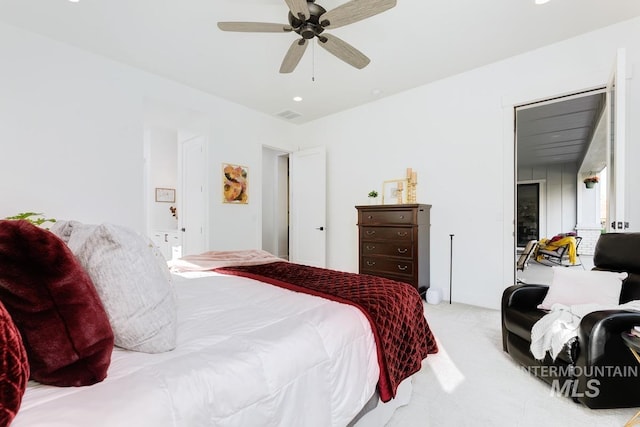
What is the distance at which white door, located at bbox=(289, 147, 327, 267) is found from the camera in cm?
503

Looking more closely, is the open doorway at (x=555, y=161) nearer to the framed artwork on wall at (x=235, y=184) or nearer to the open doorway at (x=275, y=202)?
the framed artwork on wall at (x=235, y=184)

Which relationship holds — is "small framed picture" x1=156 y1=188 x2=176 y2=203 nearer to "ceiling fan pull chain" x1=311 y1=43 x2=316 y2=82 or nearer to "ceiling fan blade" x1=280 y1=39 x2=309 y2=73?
"ceiling fan pull chain" x1=311 y1=43 x2=316 y2=82

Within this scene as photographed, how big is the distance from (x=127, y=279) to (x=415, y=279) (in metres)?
3.13

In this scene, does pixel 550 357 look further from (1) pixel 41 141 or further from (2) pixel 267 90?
(1) pixel 41 141

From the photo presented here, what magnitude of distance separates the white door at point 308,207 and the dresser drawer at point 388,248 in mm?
1149

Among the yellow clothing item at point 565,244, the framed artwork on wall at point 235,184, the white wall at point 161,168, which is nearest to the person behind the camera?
the framed artwork on wall at point 235,184

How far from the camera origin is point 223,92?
4195 millimetres

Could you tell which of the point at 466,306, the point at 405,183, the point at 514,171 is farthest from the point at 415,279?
the point at 514,171

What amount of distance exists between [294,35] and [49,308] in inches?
118

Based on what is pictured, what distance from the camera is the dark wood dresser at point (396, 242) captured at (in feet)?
11.5

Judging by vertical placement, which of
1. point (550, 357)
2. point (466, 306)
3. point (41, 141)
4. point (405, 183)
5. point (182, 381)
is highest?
point (41, 141)

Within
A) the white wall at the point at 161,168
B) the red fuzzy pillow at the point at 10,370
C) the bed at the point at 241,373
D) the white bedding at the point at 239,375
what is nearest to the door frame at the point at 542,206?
the bed at the point at 241,373

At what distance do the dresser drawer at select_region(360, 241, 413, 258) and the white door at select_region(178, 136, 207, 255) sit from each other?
2308mm

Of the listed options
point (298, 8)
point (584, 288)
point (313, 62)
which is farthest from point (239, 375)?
point (313, 62)
